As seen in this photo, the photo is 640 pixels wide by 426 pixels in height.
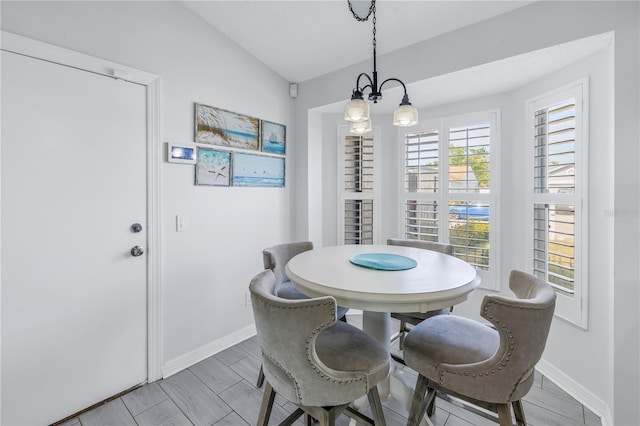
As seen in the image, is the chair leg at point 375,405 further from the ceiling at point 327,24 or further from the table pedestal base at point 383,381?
the ceiling at point 327,24

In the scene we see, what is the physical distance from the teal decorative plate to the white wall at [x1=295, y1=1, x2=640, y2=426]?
1119 mm

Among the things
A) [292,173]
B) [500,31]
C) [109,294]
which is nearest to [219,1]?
[292,173]

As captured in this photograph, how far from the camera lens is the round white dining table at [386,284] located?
4.19 feet

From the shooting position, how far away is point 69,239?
1.74 meters

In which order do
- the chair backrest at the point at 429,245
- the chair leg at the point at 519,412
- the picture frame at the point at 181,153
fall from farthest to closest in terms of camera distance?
the chair backrest at the point at 429,245
the picture frame at the point at 181,153
the chair leg at the point at 519,412

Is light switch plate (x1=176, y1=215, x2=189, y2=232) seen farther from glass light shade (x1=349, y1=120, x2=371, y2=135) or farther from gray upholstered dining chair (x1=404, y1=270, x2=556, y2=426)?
gray upholstered dining chair (x1=404, y1=270, x2=556, y2=426)

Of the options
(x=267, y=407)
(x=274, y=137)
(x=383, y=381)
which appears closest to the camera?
(x=267, y=407)

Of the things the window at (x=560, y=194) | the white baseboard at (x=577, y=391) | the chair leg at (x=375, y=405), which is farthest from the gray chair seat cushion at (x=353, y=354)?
the window at (x=560, y=194)

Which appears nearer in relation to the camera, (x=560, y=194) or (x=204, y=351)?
(x=560, y=194)

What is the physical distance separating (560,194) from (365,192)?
1681mm

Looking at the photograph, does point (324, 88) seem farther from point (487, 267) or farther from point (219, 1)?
point (487, 267)

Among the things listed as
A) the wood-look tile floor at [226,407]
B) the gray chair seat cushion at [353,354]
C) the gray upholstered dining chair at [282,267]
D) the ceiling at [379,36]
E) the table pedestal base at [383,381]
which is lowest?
the wood-look tile floor at [226,407]

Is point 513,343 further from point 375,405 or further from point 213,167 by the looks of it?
point 213,167

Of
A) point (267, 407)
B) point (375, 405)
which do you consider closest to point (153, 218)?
point (267, 407)
